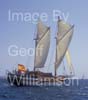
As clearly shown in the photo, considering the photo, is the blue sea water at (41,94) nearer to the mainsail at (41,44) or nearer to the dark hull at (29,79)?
the dark hull at (29,79)

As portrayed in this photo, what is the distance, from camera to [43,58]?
310ft

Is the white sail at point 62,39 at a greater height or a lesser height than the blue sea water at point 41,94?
greater

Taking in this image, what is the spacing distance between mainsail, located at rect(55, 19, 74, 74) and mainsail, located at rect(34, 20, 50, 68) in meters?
3.38

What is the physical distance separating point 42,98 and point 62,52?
3644 centimetres

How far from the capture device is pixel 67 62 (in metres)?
95.5

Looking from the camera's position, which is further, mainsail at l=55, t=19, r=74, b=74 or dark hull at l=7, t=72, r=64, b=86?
mainsail at l=55, t=19, r=74, b=74

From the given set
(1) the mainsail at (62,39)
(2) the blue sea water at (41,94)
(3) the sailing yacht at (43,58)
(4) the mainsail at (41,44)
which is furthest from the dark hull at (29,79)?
(2) the blue sea water at (41,94)

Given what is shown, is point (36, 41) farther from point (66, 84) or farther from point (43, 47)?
point (66, 84)

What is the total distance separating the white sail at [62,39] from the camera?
93.3 m

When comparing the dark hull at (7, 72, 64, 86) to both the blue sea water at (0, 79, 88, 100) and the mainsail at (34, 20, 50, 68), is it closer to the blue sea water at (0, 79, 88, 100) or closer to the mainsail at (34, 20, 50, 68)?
the mainsail at (34, 20, 50, 68)

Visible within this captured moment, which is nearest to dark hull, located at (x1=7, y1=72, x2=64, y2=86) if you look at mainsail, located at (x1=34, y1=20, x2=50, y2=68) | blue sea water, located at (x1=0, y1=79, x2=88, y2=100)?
mainsail, located at (x1=34, y1=20, x2=50, y2=68)

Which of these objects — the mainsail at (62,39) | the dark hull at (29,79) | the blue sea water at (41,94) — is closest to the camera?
the blue sea water at (41,94)

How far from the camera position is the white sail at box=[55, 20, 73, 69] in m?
93.3

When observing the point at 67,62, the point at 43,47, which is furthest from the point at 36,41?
the point at 67,62
